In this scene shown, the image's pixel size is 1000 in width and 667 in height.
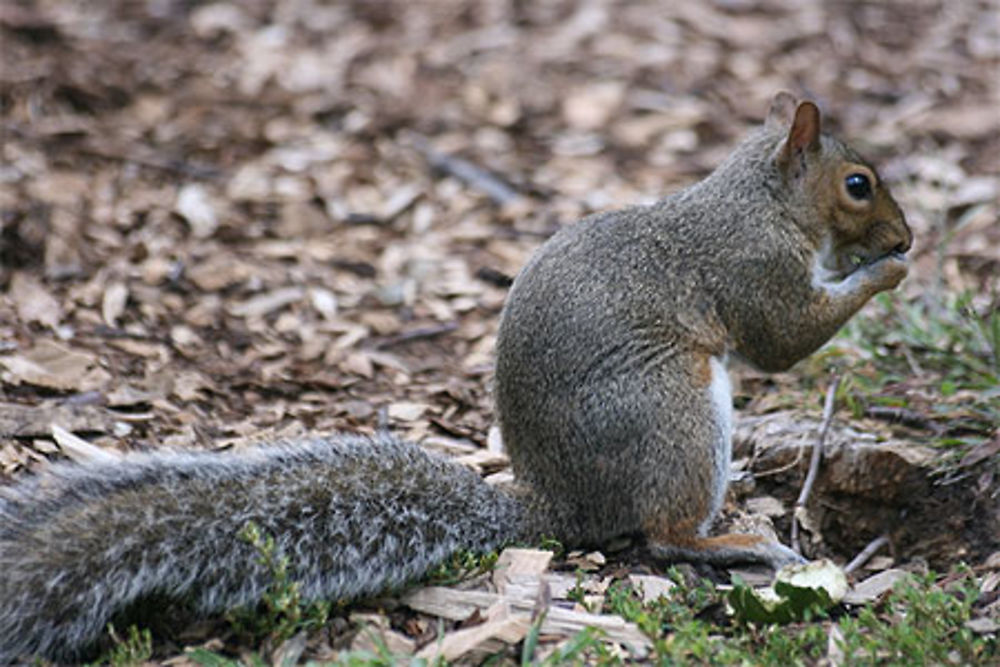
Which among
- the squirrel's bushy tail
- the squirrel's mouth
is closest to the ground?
the squirrel's mouth

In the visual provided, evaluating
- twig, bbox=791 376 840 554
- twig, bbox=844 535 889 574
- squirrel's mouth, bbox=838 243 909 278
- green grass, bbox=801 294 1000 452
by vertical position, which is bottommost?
twig, bbox=844 535 889 574

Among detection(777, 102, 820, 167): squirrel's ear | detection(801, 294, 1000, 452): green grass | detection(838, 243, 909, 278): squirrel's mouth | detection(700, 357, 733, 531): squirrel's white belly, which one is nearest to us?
detection(700, 357, 733, 531): squirrel's white belly

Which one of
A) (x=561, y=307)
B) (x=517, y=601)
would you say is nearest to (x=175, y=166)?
(x=561, y=307)

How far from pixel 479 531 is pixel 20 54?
16.3 ft

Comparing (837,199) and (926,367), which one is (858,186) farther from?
(926,367)

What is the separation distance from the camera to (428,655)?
136 inches

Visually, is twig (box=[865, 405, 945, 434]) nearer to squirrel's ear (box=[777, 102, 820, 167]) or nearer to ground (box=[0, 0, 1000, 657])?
ground (box=[0, 0, 1000, 657])

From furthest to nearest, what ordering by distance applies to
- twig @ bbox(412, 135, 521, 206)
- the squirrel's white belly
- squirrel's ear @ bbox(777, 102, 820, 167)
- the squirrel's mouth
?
twig @ bbox(412, 135, 521, 206) → the squirrel's mouth → squirrel's ear @ bbox(777, 102, 820, 167) → the squirrel's white belly

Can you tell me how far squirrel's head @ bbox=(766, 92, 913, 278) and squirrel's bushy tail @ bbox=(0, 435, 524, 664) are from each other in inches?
59.2

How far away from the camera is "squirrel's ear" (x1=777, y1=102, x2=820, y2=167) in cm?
443

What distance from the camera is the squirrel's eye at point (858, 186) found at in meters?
4.57

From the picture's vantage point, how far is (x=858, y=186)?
460 cm

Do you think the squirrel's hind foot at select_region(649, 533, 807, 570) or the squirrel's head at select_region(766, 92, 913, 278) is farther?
the squirrel's head at select_region(766, 92, 913, 278)

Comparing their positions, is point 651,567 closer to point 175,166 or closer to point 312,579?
point 312,579
